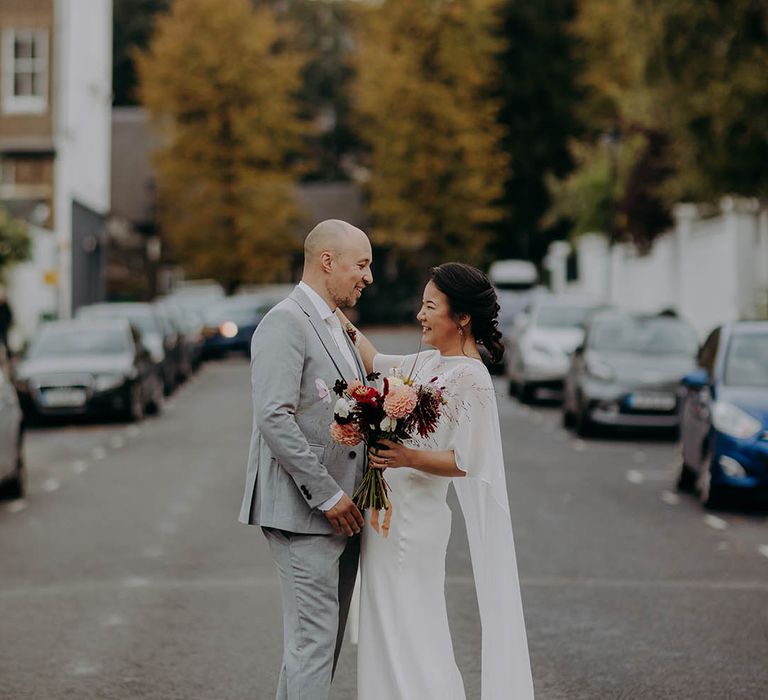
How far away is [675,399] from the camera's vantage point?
19297mm

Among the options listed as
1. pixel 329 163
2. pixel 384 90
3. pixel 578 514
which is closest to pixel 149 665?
pixel 578 514

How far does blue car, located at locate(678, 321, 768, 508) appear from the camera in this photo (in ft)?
41.2

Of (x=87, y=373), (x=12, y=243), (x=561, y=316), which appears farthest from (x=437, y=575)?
(x=12, y=243)

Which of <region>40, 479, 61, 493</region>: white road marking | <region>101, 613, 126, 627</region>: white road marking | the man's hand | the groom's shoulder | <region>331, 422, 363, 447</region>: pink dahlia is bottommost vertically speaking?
<region>40, 479, 61, 493</region>: white road marking

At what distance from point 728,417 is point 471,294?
26.7 ft

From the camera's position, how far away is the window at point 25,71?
141ft

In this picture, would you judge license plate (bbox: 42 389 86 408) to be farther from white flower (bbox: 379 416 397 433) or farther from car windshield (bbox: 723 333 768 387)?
white flower (bbox: 379 416 397 433)

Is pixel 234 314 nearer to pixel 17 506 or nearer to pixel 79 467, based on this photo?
pixel 79 467

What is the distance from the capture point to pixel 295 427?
4.83 m

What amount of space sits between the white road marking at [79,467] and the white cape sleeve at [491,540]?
11445 mm

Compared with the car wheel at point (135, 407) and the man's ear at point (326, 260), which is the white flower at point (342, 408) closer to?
the man's ear at point (326, 260)

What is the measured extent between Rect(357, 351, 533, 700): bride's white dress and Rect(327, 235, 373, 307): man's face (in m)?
0.40

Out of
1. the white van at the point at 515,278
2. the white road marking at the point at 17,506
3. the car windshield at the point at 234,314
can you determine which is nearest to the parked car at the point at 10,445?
the white road marking at the point at 17,506

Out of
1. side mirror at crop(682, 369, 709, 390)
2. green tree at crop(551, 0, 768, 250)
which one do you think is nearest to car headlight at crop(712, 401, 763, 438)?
side mirror at crop(682, 369, 709, 390)
